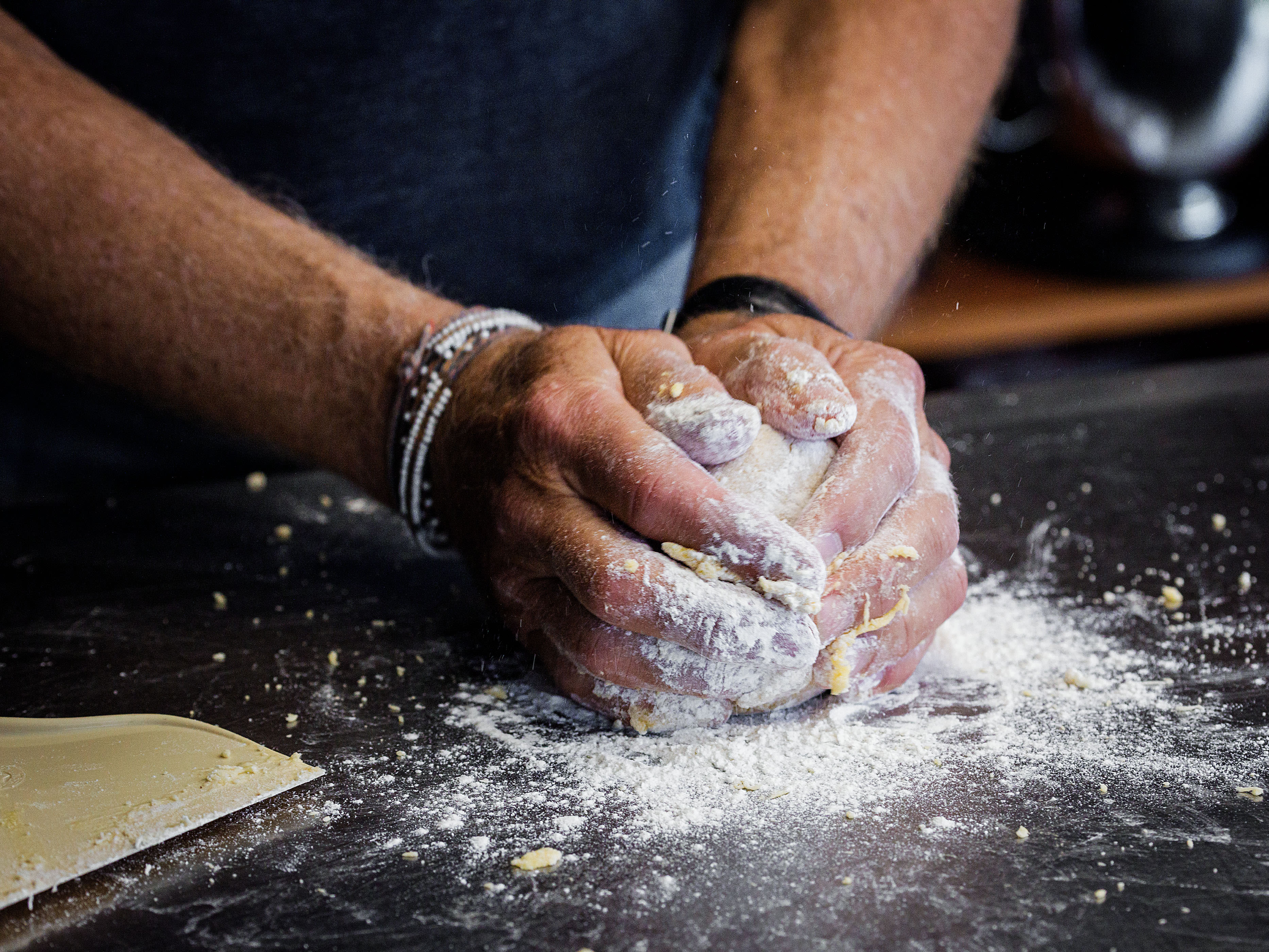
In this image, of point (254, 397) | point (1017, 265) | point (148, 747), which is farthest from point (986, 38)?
point (148, 747)

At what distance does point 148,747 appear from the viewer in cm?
64

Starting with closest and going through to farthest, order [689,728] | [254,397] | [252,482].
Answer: [689,728] → [254,397] → [252,482]

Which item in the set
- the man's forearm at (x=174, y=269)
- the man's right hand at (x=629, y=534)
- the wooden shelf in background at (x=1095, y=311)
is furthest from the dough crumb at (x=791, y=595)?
the wooden shelf in background at (x=1095, y=311)

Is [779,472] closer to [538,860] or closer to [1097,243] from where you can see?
[538,860]

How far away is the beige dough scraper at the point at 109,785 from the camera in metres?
0.55

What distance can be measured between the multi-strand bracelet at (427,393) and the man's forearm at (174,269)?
7 cm

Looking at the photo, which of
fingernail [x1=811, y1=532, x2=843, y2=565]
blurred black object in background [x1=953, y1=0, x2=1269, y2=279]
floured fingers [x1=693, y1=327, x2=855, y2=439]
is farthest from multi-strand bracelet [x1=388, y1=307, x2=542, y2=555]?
blurred black object in background [x1=953, y1=0, x2=1269, y2=279]

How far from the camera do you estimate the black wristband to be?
84 centimetres

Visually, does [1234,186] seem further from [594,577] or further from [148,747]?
[148,747]

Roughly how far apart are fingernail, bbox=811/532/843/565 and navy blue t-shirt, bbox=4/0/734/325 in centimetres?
47

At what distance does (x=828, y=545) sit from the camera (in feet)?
2.12

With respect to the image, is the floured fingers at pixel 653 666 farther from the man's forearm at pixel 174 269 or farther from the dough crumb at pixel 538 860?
the man's forearm at pixel 174 269

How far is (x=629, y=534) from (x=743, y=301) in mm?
262

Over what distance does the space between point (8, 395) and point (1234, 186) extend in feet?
6.96
